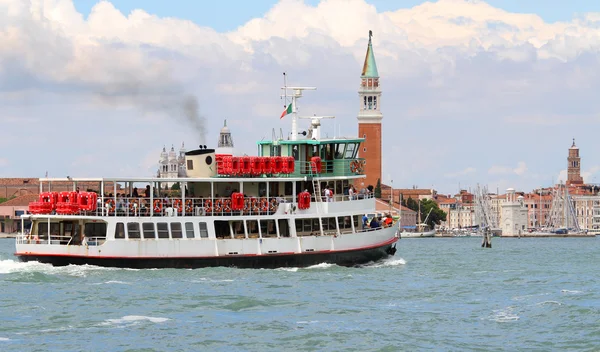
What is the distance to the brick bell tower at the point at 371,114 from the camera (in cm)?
17775

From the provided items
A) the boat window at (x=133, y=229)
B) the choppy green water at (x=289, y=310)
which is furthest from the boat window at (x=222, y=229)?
the boat window at (x=133, y=229)

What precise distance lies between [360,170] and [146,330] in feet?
70.4

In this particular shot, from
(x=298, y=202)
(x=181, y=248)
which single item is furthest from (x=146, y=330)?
(x=298, y=202)

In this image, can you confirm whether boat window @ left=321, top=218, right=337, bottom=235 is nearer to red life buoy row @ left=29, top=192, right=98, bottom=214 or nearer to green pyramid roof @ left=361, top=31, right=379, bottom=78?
red life buoy row @ left=29, top=192, right=98, bottom=214

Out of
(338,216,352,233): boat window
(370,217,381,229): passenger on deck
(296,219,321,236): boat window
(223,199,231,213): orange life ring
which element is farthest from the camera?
(370,217,381,229): passenger on deck

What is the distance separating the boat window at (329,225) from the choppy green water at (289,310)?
6.68 feet

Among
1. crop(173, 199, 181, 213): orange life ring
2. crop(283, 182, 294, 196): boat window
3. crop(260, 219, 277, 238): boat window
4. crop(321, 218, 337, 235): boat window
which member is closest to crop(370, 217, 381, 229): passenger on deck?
crop(321, 218, 337, 235): boat window

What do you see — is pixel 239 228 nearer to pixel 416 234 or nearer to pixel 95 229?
pixel 95 229

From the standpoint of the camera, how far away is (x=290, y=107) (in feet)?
171

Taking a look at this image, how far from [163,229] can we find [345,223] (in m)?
7.93

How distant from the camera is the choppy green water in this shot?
29.4 m

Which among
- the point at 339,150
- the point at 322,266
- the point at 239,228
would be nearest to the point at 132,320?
the point at 239,228

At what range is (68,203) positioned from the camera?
1734 inches

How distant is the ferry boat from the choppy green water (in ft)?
2.86
